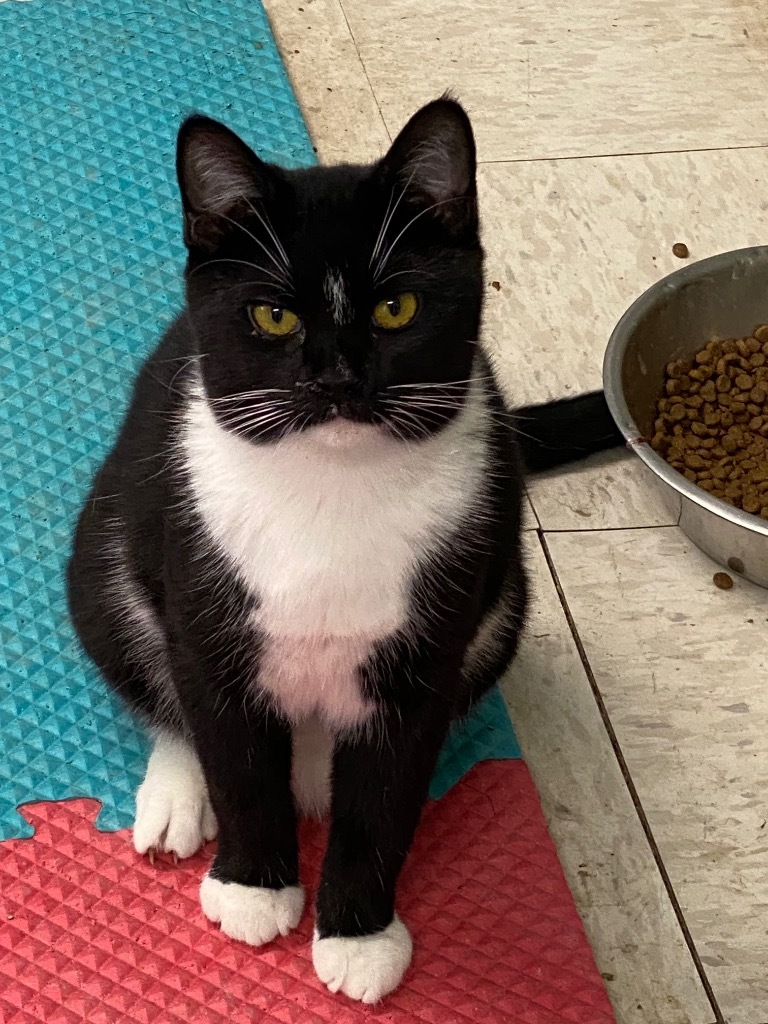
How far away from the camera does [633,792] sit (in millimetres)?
1425

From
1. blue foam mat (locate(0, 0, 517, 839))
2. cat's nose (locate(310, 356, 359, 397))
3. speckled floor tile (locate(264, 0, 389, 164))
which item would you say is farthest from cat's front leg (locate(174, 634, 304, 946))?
speckled floor tile (locate(264, 0, 389, 164))

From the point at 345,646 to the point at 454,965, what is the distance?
420 mm

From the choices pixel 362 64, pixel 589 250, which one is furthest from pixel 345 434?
pixel 362 64

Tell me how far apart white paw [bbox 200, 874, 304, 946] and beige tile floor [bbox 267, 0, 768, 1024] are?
33cm

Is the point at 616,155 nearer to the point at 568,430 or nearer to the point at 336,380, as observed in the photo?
the point at 568,430

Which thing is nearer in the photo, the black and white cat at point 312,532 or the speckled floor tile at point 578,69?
the black and white cat at point 312,532

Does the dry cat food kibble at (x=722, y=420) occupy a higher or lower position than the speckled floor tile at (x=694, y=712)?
higher

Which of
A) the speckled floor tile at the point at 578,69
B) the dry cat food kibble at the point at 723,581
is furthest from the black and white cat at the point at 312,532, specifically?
the speckled floor tile at the point at 578,69

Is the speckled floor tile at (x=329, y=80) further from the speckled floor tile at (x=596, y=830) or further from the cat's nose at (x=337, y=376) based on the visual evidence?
the cat's nose at (x=337, y=376)

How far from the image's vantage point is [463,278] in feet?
3.29

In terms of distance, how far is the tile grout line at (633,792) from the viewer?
50.6 inches

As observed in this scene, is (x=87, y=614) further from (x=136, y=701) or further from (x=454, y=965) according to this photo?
(x=454, y=965)

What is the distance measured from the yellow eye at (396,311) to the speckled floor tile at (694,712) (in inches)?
28.1

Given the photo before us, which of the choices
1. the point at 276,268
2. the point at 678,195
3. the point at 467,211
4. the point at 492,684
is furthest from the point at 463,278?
the point at 678,195
